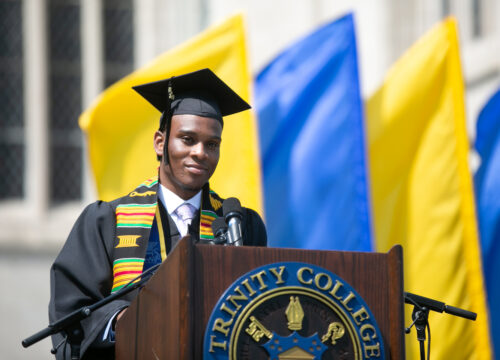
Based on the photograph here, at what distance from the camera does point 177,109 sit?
3.44m

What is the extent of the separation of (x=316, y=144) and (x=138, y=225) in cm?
408

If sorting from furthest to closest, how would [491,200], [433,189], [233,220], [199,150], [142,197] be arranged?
[491,200], [433,189], [142,197], [199,150], [233,220]

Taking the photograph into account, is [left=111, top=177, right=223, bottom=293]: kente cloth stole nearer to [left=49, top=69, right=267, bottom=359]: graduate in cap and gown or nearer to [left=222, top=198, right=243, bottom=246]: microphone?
[left=49, top=69, right=267, bottom=359]: graduate in cap and gown

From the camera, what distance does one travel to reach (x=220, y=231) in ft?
9.88

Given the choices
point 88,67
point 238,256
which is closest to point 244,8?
point 88,67

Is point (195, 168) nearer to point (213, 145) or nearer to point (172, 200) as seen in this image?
point (213, 145)

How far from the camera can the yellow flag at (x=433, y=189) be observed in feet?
21.4

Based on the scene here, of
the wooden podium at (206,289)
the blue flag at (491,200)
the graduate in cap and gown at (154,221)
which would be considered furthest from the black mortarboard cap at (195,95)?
the blue flag at (491,200)

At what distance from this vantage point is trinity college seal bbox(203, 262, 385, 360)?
2.64 metres

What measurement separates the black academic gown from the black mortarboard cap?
365mm

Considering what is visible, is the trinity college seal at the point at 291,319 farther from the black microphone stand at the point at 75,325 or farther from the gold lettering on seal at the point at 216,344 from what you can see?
the black microphone stand at the point at 75,325

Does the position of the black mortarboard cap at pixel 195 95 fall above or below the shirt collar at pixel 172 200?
above

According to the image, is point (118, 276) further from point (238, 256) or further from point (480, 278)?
point (480, 278)

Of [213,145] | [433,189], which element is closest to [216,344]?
[213,145]
